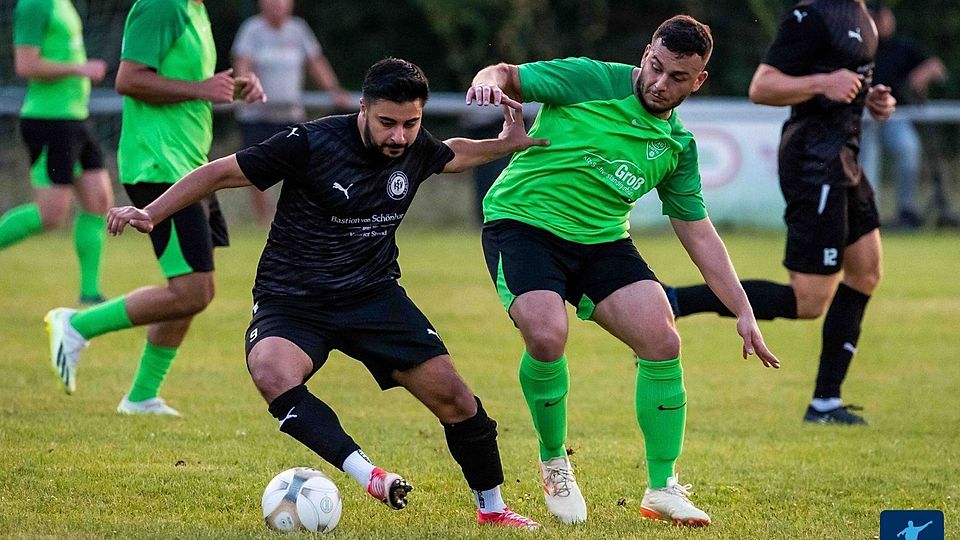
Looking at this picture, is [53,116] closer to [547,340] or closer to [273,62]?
[547,340]

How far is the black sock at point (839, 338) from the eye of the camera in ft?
24.9

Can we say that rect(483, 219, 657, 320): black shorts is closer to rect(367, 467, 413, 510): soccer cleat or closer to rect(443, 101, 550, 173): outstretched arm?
rect(443, 101, 550, 173): outstretched arm

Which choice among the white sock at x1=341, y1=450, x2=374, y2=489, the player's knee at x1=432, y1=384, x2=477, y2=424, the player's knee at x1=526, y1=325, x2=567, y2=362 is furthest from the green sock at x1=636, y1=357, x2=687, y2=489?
the white sock at x1=341, y1=450, x2=374, y2=489

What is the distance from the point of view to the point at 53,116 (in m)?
9.77

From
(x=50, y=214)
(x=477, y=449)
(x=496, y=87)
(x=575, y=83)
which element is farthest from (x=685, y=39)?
(x=50, y=214)

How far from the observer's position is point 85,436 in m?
6.49

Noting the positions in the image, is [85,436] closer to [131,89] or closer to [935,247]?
[131,89]

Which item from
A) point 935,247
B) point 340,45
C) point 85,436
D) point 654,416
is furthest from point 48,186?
point 340,45

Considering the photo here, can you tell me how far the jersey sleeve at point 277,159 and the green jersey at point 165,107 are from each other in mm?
2030

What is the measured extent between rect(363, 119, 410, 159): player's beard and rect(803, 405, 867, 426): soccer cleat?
10.8ft

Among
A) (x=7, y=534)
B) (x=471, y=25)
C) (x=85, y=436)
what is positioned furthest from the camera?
(x=471, y=25)

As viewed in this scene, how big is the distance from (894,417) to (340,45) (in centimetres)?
1981

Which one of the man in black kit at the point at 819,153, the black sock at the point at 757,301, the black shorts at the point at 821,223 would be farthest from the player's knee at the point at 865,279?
the black sock at the point at 757,301

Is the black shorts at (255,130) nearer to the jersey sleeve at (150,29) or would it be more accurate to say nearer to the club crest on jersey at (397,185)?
the jersey sleeve at (150,29)
